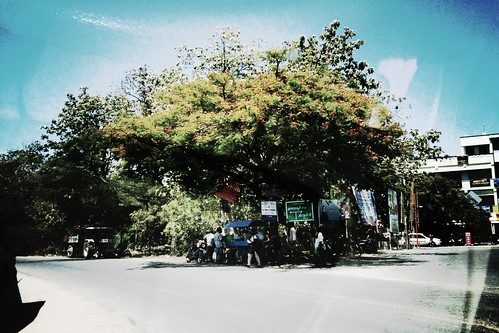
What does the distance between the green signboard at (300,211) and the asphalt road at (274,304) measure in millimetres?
6201

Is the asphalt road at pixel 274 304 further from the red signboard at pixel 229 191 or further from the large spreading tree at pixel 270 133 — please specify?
the red signboard at pixel 229 191

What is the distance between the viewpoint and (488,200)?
4981cm

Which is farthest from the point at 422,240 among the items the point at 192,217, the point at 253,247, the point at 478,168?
the point at 253,247

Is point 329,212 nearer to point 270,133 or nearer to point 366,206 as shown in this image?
point 366,206

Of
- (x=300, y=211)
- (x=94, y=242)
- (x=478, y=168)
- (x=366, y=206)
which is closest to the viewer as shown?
(x=300, y=211)

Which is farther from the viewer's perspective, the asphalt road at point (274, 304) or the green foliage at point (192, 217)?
the green foliage at point (192, 217)

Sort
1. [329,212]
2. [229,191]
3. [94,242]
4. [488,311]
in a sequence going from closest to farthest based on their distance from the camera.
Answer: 1. [488,311]
2. [229,191]
3. [329,212]
4. [94,242]

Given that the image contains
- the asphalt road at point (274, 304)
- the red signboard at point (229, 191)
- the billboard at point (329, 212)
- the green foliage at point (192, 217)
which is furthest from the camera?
the green foliage at point (192, 217)

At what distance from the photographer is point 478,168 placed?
50.2 m

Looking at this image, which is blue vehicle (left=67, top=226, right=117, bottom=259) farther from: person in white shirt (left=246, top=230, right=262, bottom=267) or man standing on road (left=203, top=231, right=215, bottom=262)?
person in white shirt (left=246, top=230, right=262, bottom=267)

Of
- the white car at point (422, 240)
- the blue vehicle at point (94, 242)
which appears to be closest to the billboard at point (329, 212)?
the blue vehicle at point (94, 242)

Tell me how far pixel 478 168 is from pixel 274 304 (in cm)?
5080

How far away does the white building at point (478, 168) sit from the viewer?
163ft

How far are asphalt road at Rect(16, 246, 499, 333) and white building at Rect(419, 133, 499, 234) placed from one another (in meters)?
42.3
